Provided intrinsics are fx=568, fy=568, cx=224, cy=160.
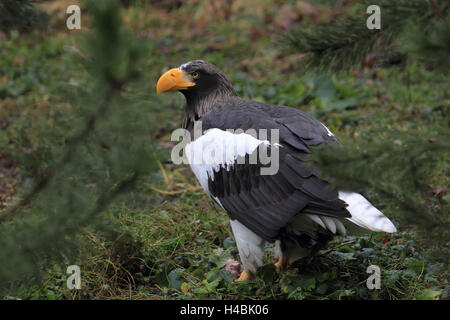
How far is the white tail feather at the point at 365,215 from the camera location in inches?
118

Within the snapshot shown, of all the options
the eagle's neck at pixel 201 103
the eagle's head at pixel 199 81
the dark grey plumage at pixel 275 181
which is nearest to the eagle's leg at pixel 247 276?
the dark grey plumage at pixel 275 181

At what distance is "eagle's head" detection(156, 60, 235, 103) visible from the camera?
4184 mm

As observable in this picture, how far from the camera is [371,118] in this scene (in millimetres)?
6297

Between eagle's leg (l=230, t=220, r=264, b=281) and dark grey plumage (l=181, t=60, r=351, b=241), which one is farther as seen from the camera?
eagle's leg (l=230, t=220, r=264, b=281)

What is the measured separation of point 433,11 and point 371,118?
3812mm

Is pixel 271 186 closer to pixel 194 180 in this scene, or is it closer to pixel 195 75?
pixel 195 75

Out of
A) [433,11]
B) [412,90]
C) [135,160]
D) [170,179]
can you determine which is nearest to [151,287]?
[170,179]

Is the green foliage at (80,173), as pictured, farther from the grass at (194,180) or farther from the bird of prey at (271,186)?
the bird of prey at (271,186)

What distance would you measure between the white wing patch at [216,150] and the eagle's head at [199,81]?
21.5 inches

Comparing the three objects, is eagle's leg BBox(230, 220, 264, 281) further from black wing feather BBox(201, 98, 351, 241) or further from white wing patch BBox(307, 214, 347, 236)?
white wing patch BBox(307, 214, 347, 236)

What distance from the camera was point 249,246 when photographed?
3.60 m

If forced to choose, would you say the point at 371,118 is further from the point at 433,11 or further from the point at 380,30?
the point at 433,11

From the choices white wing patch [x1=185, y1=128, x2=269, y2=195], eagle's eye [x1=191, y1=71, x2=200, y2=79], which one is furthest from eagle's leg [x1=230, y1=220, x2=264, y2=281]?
eagle's eye [x1=191, y1=71, x2=200, y2=79]
